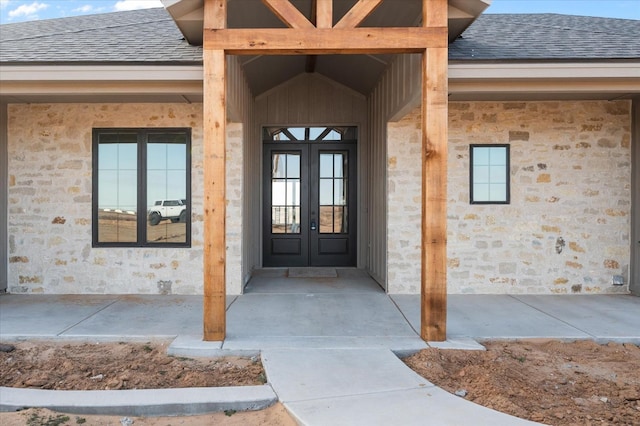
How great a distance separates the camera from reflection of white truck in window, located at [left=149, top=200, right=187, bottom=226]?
6.77 meters

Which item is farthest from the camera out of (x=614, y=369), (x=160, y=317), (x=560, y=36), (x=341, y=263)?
(x=341, y=263)

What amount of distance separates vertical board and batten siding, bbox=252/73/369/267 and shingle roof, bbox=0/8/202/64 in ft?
7.32

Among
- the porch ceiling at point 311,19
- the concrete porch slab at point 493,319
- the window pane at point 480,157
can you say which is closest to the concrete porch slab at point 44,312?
the porch ceiling at point 311,19

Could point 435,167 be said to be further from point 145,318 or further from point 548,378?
point 145,318

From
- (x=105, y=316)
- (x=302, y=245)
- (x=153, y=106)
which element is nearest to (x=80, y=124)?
(x=153, y=106)

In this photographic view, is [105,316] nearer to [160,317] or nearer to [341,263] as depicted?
[160,317]

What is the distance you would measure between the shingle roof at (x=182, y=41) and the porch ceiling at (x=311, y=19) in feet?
1.33

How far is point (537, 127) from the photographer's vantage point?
6781mm

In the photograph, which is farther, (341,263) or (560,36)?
(341,263)

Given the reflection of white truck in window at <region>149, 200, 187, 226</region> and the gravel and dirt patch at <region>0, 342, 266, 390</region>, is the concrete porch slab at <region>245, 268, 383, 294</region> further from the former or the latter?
the gravel and dirt patch at <region>0, 342, 266, 390</region>

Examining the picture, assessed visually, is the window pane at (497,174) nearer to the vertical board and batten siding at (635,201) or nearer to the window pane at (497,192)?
the window pane at (497,192)

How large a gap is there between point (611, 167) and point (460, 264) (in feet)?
8.57

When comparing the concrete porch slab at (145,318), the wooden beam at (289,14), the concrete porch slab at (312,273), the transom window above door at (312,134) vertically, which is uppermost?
the wooden beam at (289,14)

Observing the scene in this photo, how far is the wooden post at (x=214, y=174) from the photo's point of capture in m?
4.31
